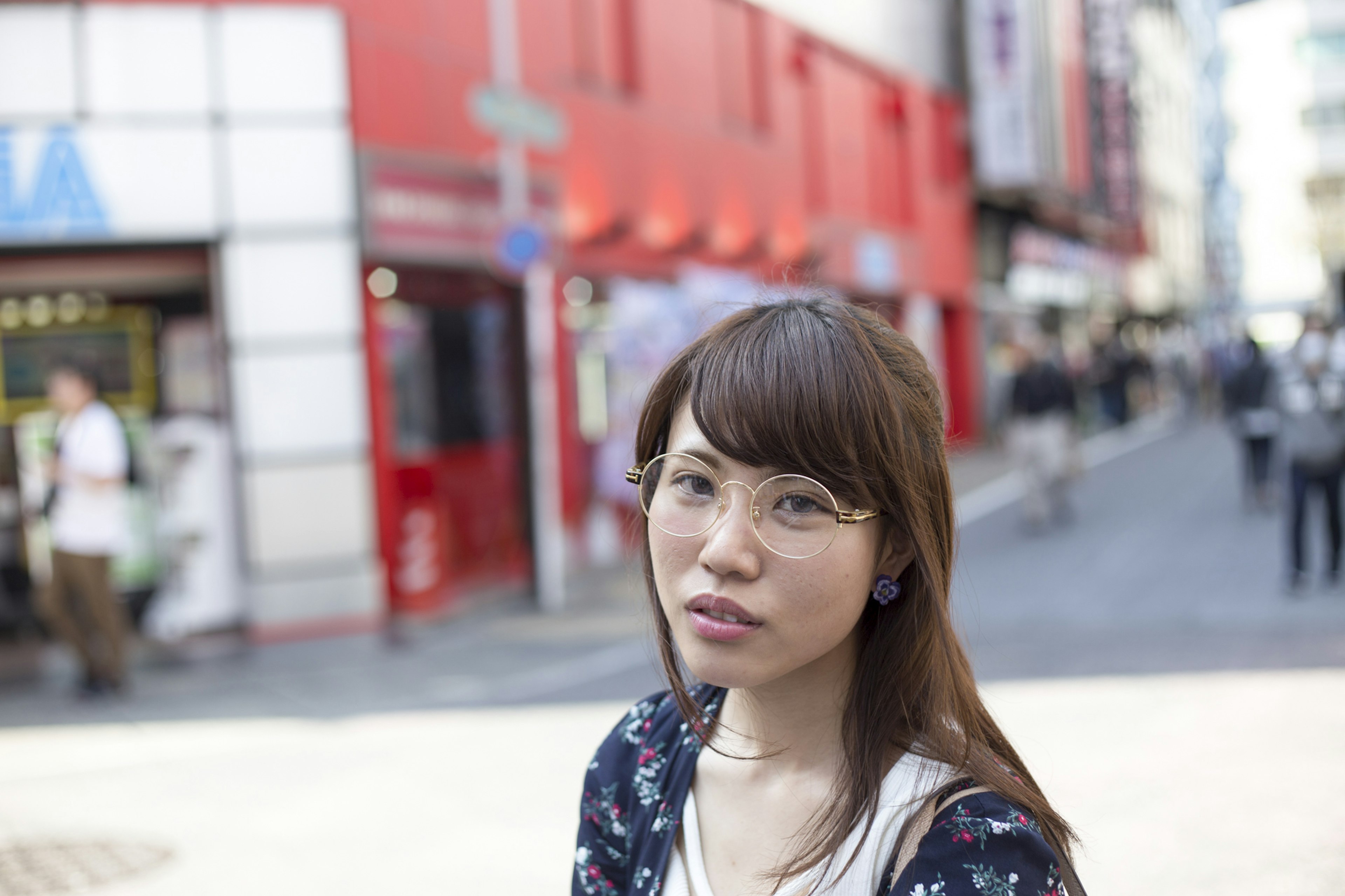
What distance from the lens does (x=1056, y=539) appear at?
12961 mm

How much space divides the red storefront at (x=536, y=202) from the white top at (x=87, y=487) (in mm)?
2377

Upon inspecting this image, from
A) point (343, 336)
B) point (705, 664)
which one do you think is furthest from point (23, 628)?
point (705, 664)

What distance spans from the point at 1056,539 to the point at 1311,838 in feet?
27.8

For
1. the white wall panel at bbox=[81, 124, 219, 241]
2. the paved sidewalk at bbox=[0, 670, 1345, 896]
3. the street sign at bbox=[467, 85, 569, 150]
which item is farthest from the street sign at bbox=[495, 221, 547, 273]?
the paved sidewalk at bbox=[0, 670, 1345, 896]

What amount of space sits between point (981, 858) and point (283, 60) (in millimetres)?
9376

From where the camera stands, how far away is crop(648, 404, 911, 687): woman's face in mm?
1533

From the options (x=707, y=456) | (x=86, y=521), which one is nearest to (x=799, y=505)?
(x=707, y=456)

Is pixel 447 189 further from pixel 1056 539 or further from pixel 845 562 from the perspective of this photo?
pixel 845 562

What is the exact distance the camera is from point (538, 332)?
10.9m

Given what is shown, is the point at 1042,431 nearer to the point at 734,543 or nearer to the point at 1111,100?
the point at 734,543

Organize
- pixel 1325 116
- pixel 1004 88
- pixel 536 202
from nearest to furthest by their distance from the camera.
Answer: pixel 536 202 < pixel 1004 88 < pixel 1325 116

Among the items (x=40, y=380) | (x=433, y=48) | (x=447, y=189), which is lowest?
(x=40, y=380)

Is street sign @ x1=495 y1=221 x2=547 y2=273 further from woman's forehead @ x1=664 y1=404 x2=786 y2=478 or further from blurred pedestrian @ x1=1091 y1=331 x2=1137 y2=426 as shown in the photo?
blurred pedestrian @ x1=1091 y1=331 x2=1137 y2=426

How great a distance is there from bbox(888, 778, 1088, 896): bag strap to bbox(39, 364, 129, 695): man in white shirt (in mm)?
7445
